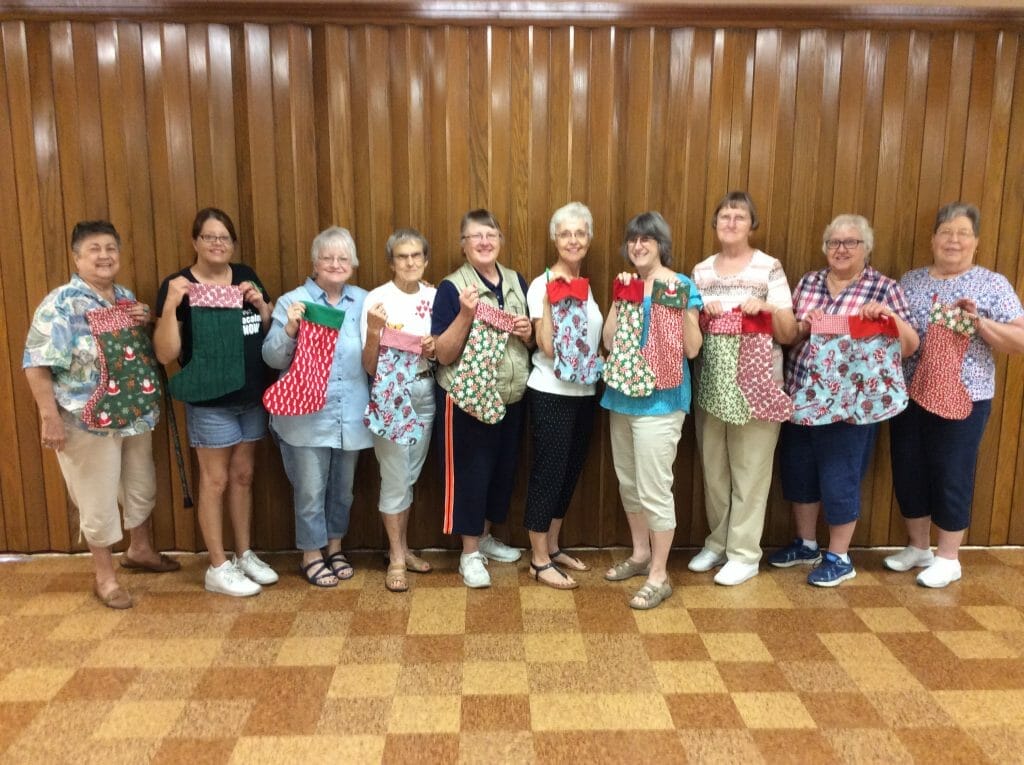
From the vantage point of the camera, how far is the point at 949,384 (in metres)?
2.93

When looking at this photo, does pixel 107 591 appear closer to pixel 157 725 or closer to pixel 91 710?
pixel 91 710

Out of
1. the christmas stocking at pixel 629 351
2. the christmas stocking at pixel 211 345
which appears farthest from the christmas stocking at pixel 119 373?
the christmas stocking at pixel 629 351

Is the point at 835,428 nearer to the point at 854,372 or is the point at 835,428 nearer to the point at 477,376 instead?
the point at 854,372

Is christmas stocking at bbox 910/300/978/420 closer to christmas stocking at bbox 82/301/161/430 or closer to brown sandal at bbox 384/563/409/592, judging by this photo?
brown sandal at bbox 384/563/409/592

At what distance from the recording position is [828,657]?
2.53 m

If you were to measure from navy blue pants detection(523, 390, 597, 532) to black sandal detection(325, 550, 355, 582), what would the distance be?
2.59ft

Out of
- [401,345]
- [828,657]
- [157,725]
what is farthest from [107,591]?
[828,657]

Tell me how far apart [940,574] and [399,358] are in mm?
2406

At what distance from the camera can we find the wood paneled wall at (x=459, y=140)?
3141mm

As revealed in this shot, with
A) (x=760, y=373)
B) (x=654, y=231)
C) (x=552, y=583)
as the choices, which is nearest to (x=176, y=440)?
(x=552, y=583)

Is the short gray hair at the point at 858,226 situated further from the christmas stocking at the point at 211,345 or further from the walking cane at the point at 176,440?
the walking cane at the point at 176,440

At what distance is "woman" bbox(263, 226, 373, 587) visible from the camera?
283 cm

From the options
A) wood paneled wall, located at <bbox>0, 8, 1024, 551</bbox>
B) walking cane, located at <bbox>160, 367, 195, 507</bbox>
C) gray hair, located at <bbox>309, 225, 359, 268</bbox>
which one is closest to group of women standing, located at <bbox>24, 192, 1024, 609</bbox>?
gray hair, located at <bbox>309, 225, 359, 268</bbox>

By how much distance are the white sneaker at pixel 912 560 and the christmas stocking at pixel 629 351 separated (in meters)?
1.46
